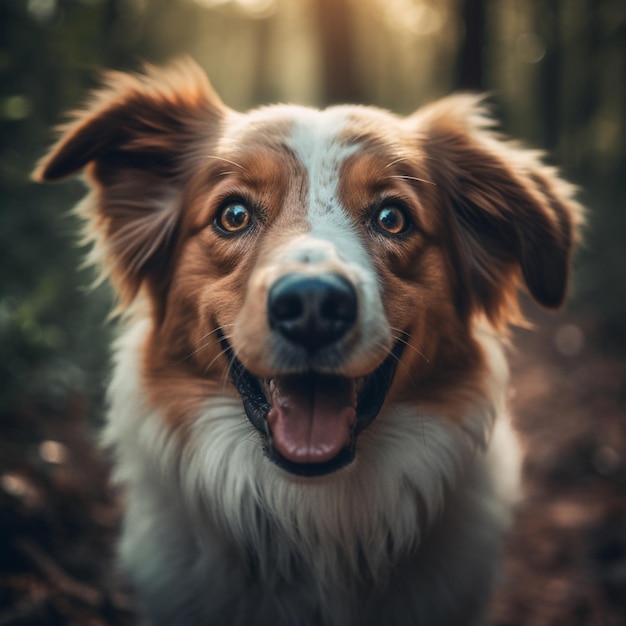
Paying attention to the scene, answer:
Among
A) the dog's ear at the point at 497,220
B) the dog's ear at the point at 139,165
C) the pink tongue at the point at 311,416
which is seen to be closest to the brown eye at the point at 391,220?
the dog's ear at the point at 497,220

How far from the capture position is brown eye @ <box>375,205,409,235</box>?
2680 mm

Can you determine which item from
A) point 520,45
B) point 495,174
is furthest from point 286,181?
point 520,45

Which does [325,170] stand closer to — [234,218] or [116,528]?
[234,218]

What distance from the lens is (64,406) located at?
442 centimetres

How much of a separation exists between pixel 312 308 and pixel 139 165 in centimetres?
154

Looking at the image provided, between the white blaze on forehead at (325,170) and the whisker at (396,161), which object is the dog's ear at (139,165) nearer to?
the white blaze on forehead at (325,170)

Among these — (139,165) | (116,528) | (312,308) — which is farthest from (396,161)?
(116,528)

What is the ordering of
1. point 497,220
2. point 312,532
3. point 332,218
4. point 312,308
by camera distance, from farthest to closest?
point 497,220, point 312,532, point 332,218, point 312,308

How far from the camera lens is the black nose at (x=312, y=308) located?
6.83ft

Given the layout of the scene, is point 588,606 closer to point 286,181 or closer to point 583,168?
point 286,181

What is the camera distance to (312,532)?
2.67 metres

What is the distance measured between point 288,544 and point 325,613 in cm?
31

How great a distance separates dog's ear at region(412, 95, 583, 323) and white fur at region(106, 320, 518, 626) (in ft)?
2.02

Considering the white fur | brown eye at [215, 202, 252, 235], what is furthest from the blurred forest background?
brown eye at [215, 202, 252, 235]
